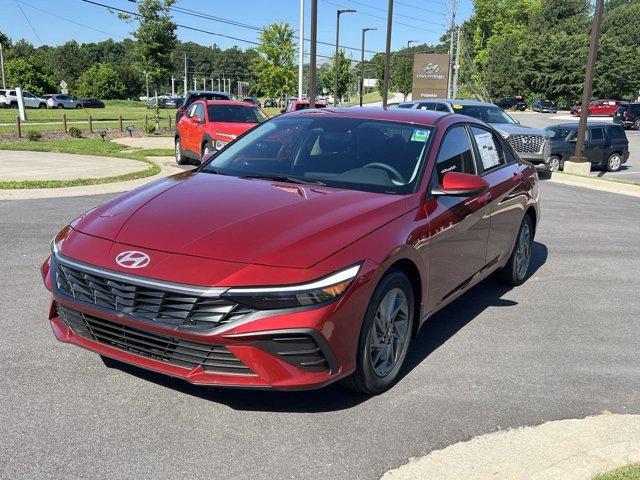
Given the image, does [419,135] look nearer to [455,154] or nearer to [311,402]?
[455,154]

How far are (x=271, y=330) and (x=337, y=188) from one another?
1.36 metres

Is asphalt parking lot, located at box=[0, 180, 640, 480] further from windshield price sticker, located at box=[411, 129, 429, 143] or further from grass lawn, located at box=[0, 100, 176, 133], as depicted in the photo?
grass lawn, located at box=[0, 100, 176, 133]

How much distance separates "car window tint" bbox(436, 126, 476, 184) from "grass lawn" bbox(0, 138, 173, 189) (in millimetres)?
8832

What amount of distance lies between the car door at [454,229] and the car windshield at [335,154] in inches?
9.0

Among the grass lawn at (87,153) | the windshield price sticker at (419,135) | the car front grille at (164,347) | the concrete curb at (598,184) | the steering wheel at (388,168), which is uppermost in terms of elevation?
the windshield price sticker at (419,135)

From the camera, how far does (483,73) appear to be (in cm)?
8875

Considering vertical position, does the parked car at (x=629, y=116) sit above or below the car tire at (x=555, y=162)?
above

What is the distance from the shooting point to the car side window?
16.8ft

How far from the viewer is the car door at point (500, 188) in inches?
201

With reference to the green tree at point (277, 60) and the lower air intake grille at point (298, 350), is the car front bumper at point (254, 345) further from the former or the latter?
the green tree at point (277, 60)

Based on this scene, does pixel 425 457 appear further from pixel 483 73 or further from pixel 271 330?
pixel 483 73

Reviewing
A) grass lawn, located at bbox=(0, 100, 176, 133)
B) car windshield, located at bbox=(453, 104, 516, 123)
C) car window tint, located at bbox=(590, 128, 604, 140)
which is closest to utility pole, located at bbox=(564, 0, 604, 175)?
car window tint, located at bbox=(590, 128, 604, 140)

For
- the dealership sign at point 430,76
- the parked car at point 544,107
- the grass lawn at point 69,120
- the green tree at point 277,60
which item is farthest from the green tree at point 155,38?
the parked car at point 544,107

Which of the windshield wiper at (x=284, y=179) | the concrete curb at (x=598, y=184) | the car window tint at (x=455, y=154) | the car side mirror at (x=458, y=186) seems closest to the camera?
the car side mirror at (x=458, y=186)
